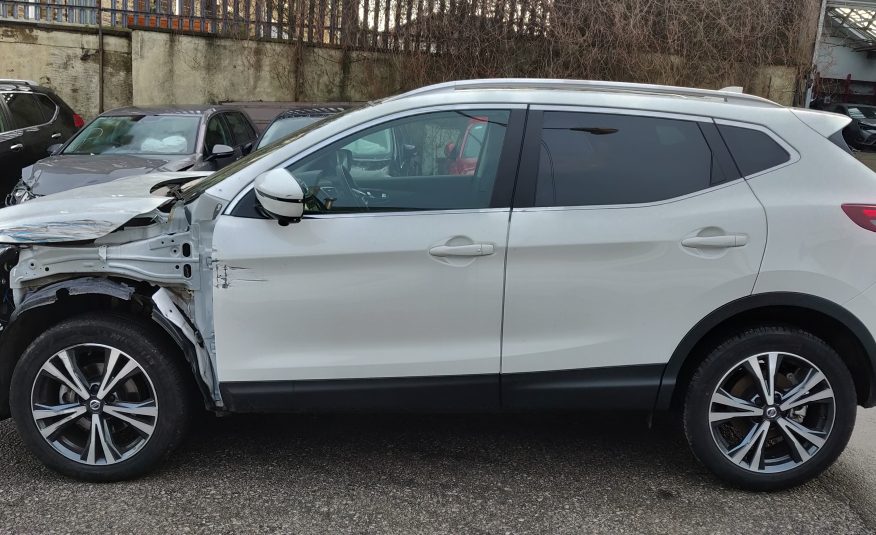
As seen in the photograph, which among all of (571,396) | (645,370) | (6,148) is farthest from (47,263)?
(6,148)

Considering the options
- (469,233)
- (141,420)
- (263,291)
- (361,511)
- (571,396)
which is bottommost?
(361,511)

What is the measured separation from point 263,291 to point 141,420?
85cm

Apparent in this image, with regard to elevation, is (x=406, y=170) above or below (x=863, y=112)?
below

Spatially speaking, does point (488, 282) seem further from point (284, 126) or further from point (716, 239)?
point (284, 126)

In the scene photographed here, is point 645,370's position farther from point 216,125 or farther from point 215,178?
point 216,125

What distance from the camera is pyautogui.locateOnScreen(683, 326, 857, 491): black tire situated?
3.35 m

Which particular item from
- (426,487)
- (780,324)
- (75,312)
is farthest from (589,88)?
(75,312)

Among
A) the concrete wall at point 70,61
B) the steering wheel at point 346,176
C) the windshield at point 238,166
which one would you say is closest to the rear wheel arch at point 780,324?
the steering wheel at point 346,176

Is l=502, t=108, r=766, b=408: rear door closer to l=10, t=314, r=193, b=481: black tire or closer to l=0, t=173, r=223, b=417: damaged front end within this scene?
l=0, t=173, r=223, b=417: damaged front end

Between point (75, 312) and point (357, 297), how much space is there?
1396 millimetres

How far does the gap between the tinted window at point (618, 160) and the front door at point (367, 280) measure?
0.19 meters

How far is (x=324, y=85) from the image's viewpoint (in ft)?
44.5

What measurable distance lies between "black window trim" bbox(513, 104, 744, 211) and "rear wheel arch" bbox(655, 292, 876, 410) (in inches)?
21.8

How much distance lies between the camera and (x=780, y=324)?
11.2ft
